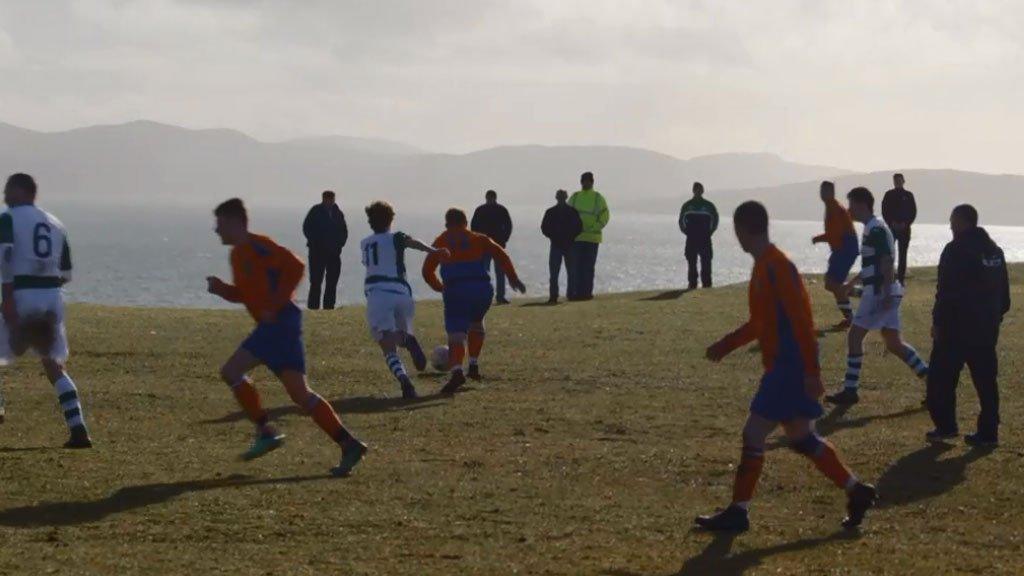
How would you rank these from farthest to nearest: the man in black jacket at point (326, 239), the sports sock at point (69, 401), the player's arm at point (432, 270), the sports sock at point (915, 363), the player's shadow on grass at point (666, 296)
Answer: the player's shadow on grass at point (666, 296)
the man in black jacket at point (326, 239)
the player's arm at point (432, 270)
the sports sock at point (915, 363)
the sports sock at point (69, 401)

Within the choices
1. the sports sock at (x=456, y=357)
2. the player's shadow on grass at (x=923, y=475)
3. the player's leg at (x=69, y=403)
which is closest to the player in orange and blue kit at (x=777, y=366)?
the player's shadow on grass at (x=923, y=475)

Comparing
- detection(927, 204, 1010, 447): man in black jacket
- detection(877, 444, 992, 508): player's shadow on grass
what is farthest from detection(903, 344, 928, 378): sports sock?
detection(877, 444, 992, 508): player's shadow on grass

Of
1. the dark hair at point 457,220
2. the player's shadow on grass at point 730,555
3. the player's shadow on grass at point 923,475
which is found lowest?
the player's shadow on grass at point 923,475

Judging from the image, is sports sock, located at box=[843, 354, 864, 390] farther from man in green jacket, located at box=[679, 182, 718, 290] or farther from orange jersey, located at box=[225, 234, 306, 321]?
man in green jacket, located at box=[679, 182, 718, 290]

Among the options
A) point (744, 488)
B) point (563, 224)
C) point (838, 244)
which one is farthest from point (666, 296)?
point (744, 488)

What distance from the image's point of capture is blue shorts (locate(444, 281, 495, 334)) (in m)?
15.3

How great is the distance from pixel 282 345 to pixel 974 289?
5.50 metres

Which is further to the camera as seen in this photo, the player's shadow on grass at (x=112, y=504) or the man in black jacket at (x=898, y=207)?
the man in black jacket at (x=898, y=207)

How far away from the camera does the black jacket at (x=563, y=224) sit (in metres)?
27.3

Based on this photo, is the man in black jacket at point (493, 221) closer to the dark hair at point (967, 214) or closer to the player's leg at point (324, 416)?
the dark hair at point (967, 214)

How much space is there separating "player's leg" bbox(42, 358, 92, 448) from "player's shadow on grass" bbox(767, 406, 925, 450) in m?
5.54

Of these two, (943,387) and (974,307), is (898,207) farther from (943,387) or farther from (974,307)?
(974,307)

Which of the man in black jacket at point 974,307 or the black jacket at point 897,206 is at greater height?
the black jacket at point 897,206

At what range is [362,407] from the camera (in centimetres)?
1427
